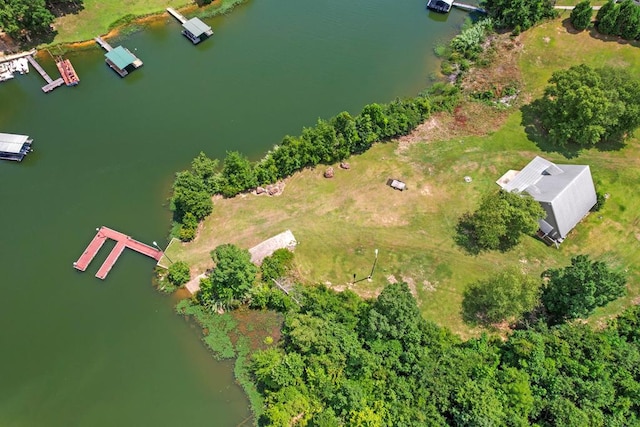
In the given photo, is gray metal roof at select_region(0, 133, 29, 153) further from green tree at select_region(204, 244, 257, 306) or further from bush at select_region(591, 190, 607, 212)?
bush at select_region(591, 190, 607, 212)

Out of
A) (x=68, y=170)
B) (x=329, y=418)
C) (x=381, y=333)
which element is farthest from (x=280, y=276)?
(x=68, y=170)

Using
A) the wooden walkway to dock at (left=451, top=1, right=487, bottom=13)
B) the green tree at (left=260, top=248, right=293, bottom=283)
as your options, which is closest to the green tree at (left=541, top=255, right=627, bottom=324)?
the green tree at (left=260, top=248, right=293, bottom=283)

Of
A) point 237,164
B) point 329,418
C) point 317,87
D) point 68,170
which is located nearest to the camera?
point 329,418

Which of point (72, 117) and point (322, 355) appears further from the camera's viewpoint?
point (72, 117)

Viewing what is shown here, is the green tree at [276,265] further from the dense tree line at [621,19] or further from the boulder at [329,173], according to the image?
the dense tree line at [621,19]

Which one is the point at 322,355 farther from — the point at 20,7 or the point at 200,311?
the point at 20,7

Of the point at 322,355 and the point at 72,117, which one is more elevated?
the point at 72,117
